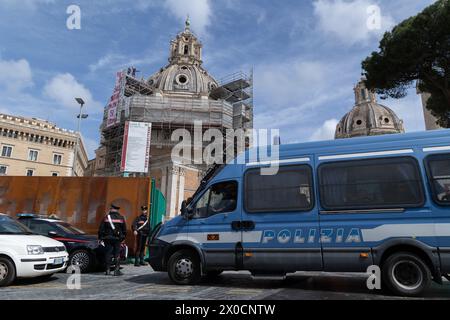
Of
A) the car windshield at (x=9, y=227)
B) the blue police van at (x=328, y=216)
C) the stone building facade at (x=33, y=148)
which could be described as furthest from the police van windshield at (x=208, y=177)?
the stone building facade at (x=33, y=148)

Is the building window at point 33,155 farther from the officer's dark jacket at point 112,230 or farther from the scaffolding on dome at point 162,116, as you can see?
the officer's dark jacket at point 112,230

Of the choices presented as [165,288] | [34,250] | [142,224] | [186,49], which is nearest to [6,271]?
[34,250]

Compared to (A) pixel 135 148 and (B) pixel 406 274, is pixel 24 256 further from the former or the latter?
(A) pixel 135 148

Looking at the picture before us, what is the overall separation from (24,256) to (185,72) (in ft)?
188

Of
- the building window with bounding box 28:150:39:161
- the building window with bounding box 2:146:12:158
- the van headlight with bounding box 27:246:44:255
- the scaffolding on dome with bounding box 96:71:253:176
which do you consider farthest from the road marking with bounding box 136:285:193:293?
the building window with bounding box 28:150:39:161

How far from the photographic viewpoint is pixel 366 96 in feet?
276

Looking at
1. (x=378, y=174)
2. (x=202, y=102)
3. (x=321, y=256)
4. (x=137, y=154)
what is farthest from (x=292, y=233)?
(x=202, y=102)

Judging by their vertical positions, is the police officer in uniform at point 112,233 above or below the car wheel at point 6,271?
above

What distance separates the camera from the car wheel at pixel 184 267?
6.62 meters

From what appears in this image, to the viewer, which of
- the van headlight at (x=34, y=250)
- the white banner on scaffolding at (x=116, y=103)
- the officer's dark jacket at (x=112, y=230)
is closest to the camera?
the van headlight at (x=34, y=250)

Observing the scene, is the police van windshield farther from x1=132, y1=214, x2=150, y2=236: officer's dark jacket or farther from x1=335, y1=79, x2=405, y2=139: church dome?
x1=335, y1=79, x2=405, y2=139: church dome

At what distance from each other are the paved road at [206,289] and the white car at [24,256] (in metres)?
0.27

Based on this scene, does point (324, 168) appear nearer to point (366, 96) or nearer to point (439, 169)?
point (439, 169)
